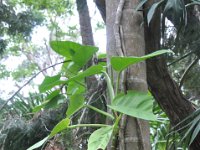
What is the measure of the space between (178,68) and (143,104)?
1.62 metres

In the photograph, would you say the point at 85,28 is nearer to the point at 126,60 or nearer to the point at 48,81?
the point at 48,81

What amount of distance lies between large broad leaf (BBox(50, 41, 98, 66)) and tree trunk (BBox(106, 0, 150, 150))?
2.5 inches

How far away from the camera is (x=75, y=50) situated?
0.85 meters

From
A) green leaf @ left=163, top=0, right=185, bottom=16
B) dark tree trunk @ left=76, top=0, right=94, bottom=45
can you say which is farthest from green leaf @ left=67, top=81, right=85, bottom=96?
dark tree trunk @ left=76, top=0, right=94, bottom=45

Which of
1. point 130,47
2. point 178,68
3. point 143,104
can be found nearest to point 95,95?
point 130,47

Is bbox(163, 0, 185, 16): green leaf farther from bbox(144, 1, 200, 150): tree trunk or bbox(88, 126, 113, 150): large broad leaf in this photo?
bbox(88, 126, 113, 150): large broad leaf

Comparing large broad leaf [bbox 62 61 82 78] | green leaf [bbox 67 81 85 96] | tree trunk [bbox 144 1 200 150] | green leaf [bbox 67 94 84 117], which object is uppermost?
large broad leaf [bbox 62 61 82 78]

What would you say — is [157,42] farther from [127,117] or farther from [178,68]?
[178,68]

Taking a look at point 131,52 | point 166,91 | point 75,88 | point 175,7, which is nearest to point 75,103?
point 75,88

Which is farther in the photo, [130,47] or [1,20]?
[1,20]

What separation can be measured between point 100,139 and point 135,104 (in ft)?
0.33

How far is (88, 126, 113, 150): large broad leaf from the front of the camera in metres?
0.70

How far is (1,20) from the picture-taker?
9.78 ft

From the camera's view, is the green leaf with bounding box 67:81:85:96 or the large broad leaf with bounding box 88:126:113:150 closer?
the large broad leaf with bounding box 88:126:113:150
